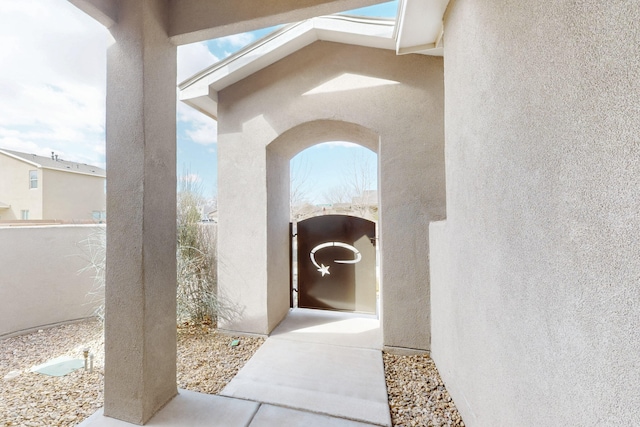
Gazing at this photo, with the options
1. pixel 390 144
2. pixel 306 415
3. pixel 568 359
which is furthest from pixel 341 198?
pixel 568 359

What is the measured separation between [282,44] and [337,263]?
13.4ft

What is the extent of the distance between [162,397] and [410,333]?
124 inches

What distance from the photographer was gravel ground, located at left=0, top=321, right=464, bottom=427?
8.26 feet

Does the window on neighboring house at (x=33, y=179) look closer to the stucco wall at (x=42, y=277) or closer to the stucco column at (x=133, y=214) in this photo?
the stucco wall at (x=42, y=277)

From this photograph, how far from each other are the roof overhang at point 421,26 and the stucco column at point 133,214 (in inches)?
102

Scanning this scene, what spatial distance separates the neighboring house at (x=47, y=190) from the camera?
18.7ft

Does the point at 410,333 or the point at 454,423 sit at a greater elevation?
the point at 410,333

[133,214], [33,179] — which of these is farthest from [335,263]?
[33,179]

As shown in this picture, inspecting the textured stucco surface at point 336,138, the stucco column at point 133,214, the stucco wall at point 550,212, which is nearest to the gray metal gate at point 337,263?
the textured stucco surface at point 336,138

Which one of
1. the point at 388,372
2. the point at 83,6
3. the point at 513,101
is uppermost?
the point at 83,6

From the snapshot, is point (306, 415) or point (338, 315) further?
point (338, 315)

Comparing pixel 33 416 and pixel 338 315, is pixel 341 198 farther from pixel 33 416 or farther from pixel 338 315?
pixel 33 416

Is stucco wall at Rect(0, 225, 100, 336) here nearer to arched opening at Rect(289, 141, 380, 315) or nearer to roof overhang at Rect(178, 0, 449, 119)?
roof overhang at Rect(178, 0, 449, 119)

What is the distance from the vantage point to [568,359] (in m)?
1.16
